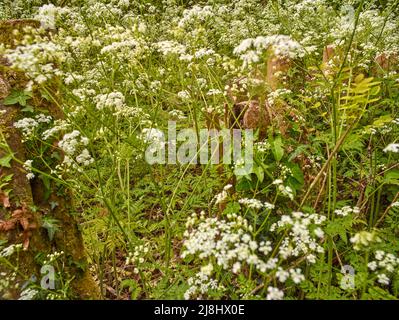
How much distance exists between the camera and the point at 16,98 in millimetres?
3176

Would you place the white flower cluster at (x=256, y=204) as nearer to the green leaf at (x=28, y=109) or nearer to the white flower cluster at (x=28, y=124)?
the white flower cluster at (x=28, y=124)

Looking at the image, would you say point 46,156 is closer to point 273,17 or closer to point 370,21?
point 370,21

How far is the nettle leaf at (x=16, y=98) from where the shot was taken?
3145 mm

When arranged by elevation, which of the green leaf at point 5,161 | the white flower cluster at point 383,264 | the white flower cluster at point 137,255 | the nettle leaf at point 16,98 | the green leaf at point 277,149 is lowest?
the white flower cluster at point 137,255

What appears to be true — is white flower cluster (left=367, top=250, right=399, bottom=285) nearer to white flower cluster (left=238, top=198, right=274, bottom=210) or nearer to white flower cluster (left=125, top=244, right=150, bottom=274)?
white flower cluster (left=238, top=198, right=274, bottom=210)

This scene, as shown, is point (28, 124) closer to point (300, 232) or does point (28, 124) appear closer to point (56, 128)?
point (56, 128)

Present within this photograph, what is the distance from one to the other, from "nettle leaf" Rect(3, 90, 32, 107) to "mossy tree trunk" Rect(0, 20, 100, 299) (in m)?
0.03

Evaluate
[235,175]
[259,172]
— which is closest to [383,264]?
[259,172]

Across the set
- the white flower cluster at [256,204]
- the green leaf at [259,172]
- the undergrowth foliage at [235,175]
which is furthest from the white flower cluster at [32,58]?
the green leaf at [259,172]

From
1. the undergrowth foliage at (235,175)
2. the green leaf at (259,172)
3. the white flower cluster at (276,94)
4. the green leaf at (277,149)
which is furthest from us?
the white flower cluster at (276,94)

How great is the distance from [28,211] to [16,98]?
105 cm

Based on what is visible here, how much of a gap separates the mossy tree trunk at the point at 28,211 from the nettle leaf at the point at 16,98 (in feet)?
0.11
